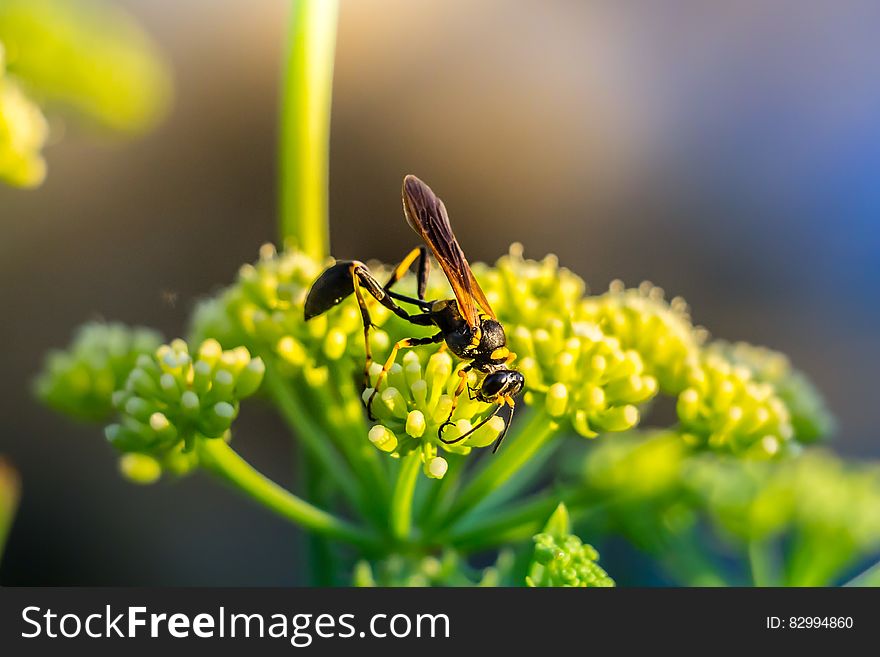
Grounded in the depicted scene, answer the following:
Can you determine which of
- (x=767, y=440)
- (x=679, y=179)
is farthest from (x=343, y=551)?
(x=679, y=179)

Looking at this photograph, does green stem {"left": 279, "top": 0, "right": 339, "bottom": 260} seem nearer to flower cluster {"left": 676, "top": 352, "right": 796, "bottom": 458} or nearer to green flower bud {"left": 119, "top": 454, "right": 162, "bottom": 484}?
green flower bud {"left": 119, "top": 454, "right": 162, "bottom": 484}

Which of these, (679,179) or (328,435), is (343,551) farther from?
(679,179)

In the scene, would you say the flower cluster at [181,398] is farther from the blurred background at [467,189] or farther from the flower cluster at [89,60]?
the flower cluster at [89,60]

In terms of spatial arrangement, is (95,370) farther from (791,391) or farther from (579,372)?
(791,391)

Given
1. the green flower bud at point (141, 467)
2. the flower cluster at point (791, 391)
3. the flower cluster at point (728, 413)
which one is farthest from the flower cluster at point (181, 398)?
the flower cluster at point (791, 391)

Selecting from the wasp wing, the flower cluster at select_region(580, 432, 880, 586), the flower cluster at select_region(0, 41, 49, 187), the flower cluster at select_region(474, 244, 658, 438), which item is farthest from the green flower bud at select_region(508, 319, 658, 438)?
the flower cluster at select_region(0, 41, 49, 187)

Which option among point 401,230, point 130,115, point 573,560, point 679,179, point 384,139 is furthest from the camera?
point 679,179

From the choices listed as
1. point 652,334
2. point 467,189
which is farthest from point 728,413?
point 467,189
